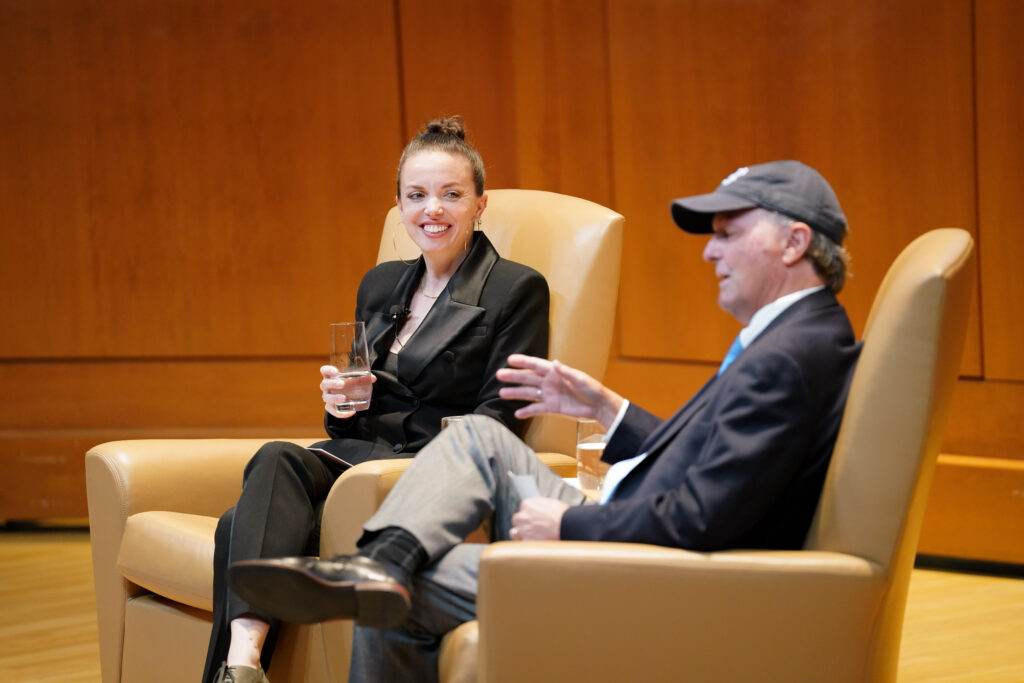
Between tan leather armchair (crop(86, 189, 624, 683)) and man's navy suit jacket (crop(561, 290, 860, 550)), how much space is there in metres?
0.58

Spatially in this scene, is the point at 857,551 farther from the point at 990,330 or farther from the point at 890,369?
the point at 990,330

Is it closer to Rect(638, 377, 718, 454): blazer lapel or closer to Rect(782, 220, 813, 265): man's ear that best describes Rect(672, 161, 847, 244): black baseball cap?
Rect(782, 220, 813, 265): man's ear

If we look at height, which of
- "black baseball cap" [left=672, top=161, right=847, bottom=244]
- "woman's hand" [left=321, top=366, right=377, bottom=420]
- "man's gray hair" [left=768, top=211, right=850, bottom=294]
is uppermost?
"black baseball cap" [left=672, top=161, right=847, bottom=244]

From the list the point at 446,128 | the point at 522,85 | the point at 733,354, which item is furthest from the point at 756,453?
the point at 522,85

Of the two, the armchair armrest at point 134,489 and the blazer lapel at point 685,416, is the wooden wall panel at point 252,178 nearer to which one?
the armchair armrest at point 134,489

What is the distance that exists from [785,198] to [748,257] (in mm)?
106

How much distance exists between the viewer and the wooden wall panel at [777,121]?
3.33 metres

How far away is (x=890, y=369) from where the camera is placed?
1.55 m

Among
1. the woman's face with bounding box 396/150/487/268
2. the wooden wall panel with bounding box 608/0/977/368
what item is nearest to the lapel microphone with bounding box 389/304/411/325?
the woman's face with bounding box 396/150/487/268

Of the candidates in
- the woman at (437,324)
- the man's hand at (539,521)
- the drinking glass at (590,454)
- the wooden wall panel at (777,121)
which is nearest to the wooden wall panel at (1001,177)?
the wooden wall panel at (777,121)

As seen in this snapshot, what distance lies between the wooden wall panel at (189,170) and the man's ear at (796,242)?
2796mm

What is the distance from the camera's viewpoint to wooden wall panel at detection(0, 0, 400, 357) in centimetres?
441

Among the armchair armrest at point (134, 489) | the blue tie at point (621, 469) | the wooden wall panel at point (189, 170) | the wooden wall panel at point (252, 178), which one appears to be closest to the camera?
the blue tie at point (621, 469)

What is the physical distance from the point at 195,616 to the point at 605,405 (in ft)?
3.12
